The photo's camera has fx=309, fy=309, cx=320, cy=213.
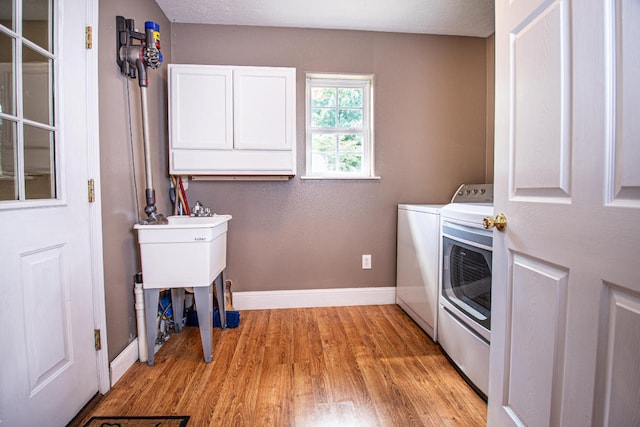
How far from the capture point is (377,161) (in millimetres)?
2670

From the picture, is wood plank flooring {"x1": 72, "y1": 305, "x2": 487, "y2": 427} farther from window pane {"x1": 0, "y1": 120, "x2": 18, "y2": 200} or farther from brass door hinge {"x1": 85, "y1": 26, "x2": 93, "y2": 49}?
brass door hinge {"x1": 85, "y1": 26, "x2": 93, "y2": 49}

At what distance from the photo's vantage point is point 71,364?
1313 millimetres

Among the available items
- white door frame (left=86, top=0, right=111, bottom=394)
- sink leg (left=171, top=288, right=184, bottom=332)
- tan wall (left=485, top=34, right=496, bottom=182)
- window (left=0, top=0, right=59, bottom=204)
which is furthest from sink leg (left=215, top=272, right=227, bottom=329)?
tan wall (left=485, top=34, right=496, bottom=182)

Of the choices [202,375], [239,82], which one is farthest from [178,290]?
[239,82]

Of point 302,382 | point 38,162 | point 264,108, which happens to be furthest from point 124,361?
point 264,108

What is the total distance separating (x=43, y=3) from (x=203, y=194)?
1.48m

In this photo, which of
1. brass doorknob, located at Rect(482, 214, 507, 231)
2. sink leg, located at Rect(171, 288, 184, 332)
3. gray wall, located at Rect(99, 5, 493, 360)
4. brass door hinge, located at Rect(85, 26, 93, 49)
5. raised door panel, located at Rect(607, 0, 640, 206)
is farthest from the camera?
gray wall, located at Rect(99, 5, 493, 360)

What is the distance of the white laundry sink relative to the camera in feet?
5.42

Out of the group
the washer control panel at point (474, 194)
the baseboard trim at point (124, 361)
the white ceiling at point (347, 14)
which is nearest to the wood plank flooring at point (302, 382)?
the baseboard trim at point (124, 361)

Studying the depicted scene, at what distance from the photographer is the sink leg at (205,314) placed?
174cm

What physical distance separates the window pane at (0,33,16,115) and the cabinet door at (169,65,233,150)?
43.6 inches

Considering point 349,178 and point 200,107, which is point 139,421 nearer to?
point 200,107

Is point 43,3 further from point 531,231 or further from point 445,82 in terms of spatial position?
point 445,82

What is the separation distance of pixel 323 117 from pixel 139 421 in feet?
7.70
